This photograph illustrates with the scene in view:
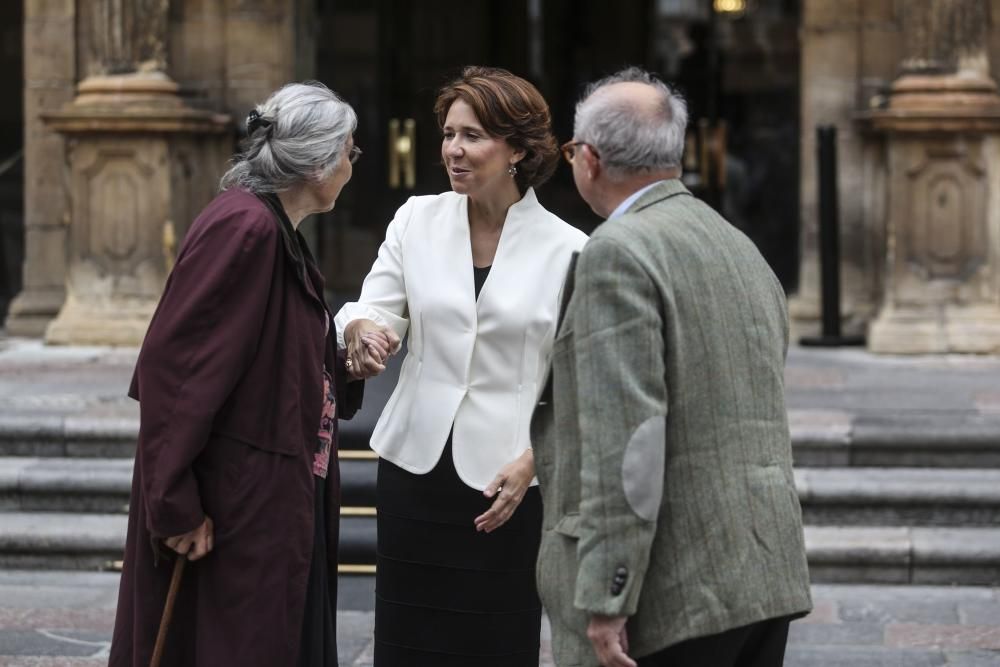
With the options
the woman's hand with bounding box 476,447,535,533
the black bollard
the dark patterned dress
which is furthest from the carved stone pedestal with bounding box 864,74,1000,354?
the dark patterned dress

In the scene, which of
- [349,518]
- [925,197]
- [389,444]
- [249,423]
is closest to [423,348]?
[389,444]

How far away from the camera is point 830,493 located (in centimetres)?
676

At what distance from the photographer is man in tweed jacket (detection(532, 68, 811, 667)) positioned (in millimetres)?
2938

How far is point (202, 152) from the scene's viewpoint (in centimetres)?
1023

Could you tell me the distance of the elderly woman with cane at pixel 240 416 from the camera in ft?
11.7

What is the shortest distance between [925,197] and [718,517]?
22.9 ft

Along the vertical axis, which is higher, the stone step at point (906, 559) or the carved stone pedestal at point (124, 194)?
the carved stone pedestal at point (124, 194)

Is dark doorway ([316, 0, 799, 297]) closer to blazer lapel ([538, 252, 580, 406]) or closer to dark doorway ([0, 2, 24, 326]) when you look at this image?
dark doorway ([0, 2, 24, 326])

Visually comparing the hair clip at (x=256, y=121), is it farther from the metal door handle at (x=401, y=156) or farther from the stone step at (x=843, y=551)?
the metal door handle at (x=401, y=156)

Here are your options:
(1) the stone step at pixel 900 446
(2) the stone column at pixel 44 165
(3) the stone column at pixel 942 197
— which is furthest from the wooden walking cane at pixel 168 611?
(2) the stone column at pixel 44 165

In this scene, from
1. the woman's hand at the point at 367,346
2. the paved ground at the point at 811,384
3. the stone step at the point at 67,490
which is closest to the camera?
the woman's hand at the point at 367,346

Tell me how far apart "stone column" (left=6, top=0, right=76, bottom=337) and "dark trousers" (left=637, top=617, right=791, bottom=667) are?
807 cm

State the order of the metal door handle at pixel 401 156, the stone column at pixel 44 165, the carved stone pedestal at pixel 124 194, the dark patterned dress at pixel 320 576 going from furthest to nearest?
1. the metal door handle at pixel 401 156
2. the stone column at pixel 44 165
3. the carved stone pedestal at pixel 124 194
4. the dark patterned dress at pixel 320 576

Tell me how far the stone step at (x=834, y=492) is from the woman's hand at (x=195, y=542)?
3084 mm
